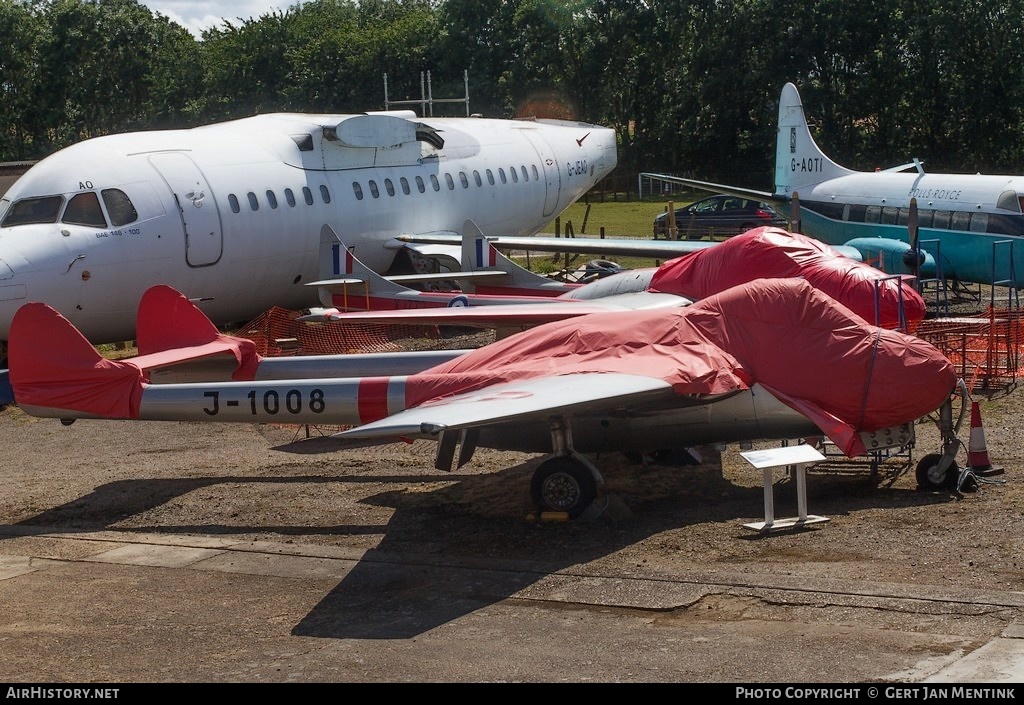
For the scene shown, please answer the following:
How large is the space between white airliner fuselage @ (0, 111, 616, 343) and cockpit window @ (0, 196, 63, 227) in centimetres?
2

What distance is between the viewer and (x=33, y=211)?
19.4m

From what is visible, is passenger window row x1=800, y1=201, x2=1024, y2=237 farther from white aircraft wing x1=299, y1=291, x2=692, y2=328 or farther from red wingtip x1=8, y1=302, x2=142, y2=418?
red wingtip x1=8, y1=302, x2=142, y2=418

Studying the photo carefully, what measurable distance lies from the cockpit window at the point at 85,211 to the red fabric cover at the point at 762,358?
855 cm

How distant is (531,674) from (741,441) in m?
5.20

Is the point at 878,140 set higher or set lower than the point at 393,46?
lower

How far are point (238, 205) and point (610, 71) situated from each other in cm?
5606

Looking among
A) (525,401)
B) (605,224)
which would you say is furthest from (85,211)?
(605,224)

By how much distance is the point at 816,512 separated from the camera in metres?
12.1

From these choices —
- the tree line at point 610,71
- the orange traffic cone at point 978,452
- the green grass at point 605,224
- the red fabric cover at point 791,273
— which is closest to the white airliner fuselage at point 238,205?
the green grass at point 605,224

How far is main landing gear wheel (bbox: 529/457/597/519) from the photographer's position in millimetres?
12211

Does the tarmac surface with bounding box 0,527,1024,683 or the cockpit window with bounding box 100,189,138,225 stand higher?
the cockpit window with bounding box 100,189,138,225

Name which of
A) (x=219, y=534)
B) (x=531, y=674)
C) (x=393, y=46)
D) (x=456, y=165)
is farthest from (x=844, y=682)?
(x=393, y=46)

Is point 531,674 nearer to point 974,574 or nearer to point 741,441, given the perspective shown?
point 974,574

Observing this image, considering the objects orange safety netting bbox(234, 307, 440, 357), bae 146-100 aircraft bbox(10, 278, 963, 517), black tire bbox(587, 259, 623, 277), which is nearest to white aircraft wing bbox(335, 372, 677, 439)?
bae 146-100 aircraft bbox(10, 278, 963, 517)
